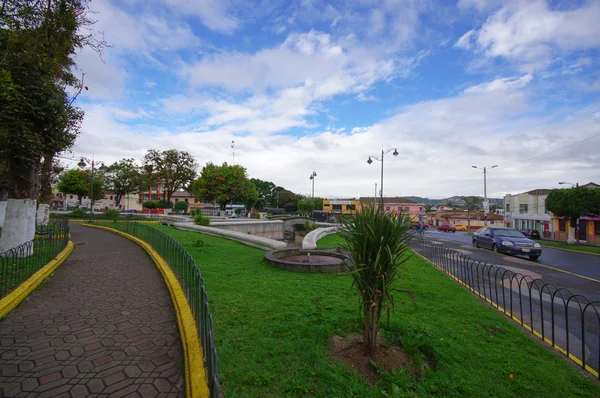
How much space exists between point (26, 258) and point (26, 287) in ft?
4.51

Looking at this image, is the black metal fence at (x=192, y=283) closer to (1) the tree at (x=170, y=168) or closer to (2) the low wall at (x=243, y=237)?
(2) the low wall at (x=243, y=237)

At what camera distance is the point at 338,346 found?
385 centimetres

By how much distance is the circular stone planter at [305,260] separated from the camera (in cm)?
866

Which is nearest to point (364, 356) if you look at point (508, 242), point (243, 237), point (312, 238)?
point (243, 237)

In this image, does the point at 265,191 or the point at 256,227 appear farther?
the point at 265,191

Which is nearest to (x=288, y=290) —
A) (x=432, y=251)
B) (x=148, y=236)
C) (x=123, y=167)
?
(x=148, y=236)

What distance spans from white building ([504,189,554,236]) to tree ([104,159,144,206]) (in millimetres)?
54908

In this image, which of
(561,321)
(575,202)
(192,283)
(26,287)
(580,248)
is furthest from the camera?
(575,202)

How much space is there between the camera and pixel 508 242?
1404cm

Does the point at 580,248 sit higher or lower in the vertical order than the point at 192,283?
lower

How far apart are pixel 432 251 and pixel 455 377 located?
517 inches

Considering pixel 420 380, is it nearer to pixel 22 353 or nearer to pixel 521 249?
pixel 22 353

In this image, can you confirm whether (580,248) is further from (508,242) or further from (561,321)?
(561,321)

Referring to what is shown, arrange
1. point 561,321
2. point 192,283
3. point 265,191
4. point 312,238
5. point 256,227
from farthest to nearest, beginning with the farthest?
point 265,191 → point 256,227 → point 312,238 → point 561,321 → point 192,283
